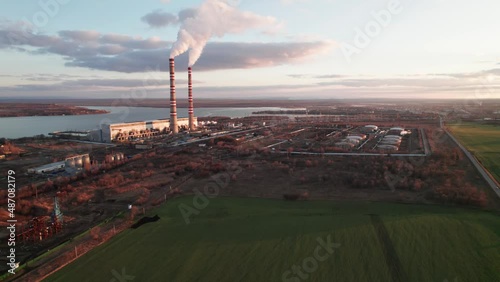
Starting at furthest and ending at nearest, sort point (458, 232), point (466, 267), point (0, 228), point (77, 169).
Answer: point (77, 169) → point (0, 228) → point (458, 232) → point (466, 267)

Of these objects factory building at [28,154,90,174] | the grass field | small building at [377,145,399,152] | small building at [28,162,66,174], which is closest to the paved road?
the grass field

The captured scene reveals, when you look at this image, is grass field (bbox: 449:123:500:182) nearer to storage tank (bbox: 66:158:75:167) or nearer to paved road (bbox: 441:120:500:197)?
paved road (bbox: 441:120:500:197)

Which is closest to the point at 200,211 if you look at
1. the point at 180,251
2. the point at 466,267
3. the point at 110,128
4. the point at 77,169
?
the point at 180,251

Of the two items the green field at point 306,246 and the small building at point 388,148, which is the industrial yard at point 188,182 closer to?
the small building at point 388,148

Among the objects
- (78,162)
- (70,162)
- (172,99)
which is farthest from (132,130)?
(70,162)

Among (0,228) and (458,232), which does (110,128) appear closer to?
(0,228)
